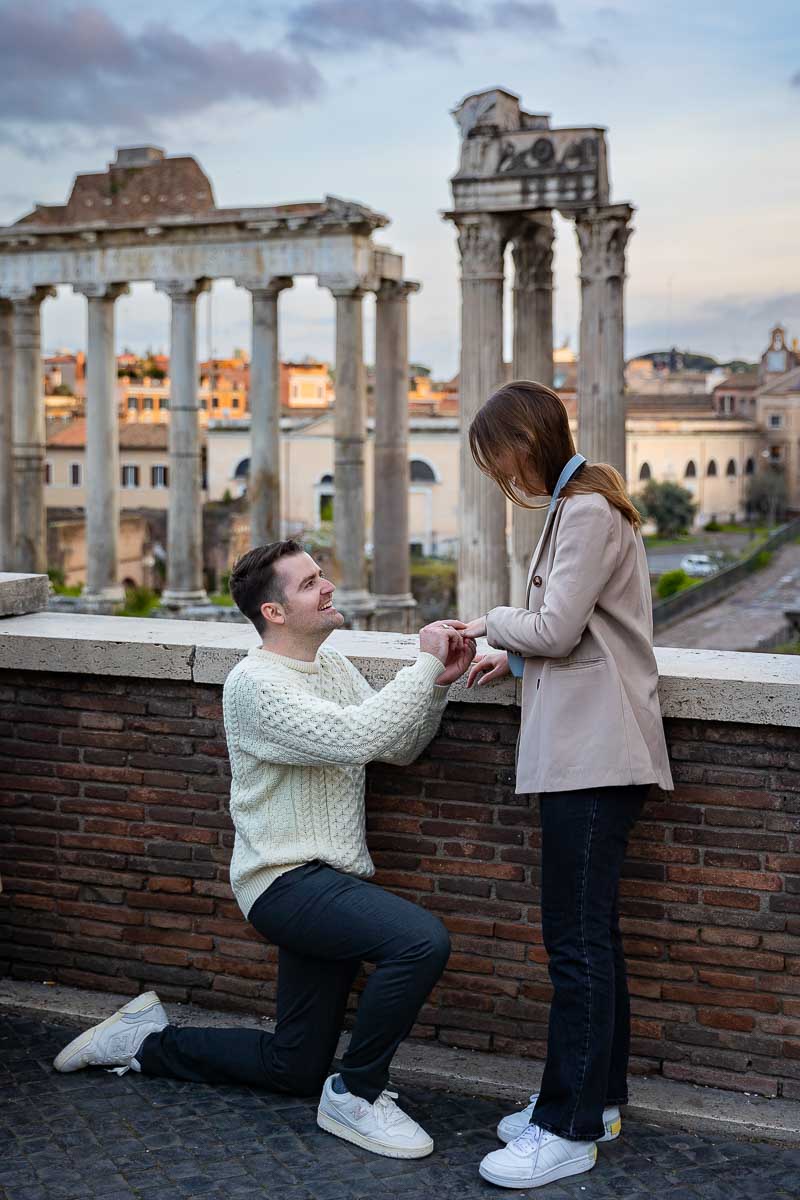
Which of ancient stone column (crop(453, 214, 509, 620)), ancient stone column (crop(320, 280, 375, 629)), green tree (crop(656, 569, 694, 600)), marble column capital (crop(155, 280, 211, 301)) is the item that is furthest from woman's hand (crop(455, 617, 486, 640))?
green tree (crop(656, 569, 694, 600))

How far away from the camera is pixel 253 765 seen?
5355 mm

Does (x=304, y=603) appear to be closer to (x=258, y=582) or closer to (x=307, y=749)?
(x=258, y=582)

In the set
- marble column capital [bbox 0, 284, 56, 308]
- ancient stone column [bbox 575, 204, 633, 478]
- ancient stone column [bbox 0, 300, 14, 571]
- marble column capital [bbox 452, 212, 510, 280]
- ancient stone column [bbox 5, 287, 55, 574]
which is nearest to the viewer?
ancient stone column [bbox 575, 204, 633, 478]

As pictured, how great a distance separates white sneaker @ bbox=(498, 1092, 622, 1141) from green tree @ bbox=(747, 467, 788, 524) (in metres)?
98.9

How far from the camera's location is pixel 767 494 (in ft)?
338

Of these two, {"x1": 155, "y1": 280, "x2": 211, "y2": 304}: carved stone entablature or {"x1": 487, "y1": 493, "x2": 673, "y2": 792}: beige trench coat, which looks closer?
{"x1": 487, "y1": 493, "x2": 673, "y2": 792}: beige trench coat

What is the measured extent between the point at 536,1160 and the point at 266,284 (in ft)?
80.5

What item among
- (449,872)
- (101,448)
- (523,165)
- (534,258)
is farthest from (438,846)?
(101,448)

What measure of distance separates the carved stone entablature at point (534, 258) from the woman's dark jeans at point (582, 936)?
735 inches

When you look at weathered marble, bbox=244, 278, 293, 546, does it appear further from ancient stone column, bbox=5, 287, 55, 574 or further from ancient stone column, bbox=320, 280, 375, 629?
ancient stone column, bbox=5, 287, 55, 574

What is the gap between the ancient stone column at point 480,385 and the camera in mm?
21984

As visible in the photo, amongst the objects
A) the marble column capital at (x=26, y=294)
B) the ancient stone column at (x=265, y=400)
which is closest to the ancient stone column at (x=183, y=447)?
the ancient stone column at (x=265, y=400)

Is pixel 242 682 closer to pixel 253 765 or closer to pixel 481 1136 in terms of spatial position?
pixel 253 765

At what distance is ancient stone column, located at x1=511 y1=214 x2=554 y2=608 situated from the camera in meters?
22.8
